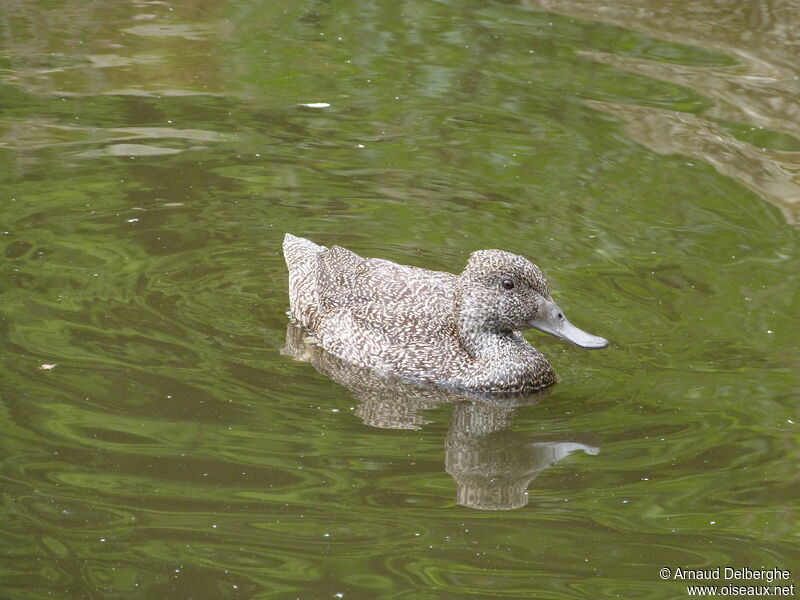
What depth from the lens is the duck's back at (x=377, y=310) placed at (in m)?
8.64

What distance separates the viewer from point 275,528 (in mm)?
6457

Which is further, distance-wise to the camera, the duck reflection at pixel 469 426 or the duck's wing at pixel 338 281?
the duck's wing at pixel 338 281

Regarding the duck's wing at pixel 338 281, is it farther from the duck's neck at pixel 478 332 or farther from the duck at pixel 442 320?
the duck's neck at pixel 478 332

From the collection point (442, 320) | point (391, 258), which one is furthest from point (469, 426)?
point (391, 258)

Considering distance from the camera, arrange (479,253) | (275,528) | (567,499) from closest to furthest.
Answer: (275,528), (567,499), (479,253)

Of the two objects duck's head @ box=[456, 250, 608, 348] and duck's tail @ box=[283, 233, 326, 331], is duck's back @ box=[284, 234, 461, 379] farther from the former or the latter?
duck's head @ box=[456, 250, 608, 348]

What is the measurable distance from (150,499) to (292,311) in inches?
114

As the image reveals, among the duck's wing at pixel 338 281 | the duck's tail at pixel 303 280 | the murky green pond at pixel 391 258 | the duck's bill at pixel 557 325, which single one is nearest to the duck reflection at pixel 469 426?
the murky green pond at pixel 391 258

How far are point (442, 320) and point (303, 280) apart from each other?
1099mm

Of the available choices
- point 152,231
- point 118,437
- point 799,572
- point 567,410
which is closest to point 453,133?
point 152,231

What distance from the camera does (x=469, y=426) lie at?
7.91m

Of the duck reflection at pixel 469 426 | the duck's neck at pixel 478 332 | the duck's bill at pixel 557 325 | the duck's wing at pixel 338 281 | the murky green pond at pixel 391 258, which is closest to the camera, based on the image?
the murky green pond at pixel 391 258

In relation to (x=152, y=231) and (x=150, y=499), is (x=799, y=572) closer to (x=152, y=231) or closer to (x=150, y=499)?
Result: (x=150, y=499)

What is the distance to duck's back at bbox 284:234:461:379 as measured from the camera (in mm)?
8641
